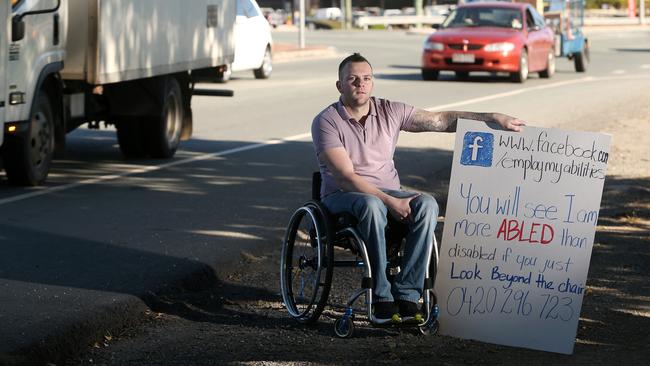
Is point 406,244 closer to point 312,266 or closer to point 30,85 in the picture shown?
point 312,266

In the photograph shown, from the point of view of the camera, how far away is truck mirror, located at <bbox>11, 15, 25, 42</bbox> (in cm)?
1160

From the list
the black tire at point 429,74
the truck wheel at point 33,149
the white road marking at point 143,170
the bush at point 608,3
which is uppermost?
the bush at point 608,3

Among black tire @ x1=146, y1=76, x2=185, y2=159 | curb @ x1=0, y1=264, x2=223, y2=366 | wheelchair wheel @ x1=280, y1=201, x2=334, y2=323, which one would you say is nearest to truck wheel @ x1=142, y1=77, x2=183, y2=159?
black tire @ x1=146, y1=76, x2=185, y2=159

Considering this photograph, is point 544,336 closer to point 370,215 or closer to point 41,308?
point 370,215

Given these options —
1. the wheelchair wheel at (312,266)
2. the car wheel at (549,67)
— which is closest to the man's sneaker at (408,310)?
the wheelchair wheel at (312,266)

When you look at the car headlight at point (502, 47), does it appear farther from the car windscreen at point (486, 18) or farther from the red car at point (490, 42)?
the car windscreen at point (486, 18)

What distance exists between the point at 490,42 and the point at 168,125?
13.6m

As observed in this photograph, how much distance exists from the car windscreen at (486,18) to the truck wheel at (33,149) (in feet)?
56.7

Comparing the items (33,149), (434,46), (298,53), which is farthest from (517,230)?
(298,53)

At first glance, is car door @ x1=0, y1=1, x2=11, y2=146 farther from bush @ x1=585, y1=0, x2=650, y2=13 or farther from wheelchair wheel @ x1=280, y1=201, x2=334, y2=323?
bush @ x1=585, y1=0, x2=650, y2=13

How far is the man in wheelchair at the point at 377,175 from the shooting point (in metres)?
6.93

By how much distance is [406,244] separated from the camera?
23.0ft

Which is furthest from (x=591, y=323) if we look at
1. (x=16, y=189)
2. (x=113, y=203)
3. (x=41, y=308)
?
(x=16, y=189)

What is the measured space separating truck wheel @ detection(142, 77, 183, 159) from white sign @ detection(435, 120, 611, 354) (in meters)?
7.83
